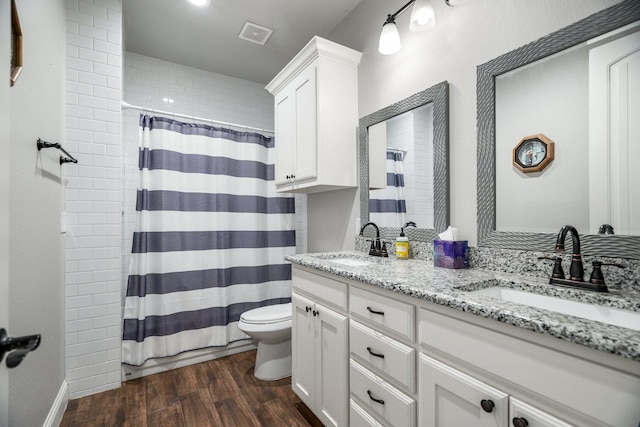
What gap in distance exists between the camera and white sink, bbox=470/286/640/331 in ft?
2.73

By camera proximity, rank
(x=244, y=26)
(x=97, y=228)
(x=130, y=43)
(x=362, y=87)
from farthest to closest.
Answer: (x=130, y=43) → (x=244, y=26) → (x=362, y=87) → (x=97, y=228)

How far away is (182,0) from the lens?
2.12m

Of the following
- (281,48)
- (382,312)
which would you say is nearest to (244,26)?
(281,48)

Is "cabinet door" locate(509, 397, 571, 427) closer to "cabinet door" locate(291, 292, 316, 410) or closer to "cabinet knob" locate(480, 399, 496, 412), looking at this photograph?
"cabinet knob" locate(480, 399, 496, 412)

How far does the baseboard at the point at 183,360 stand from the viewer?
2.19 meters

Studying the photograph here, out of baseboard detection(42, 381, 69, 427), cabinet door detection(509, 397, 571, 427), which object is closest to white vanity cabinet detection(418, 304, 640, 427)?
cabinet door detection(509, 397, 571, 427)

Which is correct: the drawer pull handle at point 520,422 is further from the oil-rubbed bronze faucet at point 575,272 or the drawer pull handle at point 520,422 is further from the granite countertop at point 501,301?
the oil-rubbed bronze faucet at point 575,272

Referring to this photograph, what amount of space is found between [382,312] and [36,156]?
5.62ft

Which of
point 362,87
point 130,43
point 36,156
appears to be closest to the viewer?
point 36,156

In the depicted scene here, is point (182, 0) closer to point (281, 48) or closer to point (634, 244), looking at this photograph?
point (281, 48)

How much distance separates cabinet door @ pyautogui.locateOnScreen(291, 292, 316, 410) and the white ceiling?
2.09 meters

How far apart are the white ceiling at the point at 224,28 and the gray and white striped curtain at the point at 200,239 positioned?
30.5 inches

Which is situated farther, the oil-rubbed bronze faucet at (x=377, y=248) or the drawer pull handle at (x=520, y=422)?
the oil-rubbed bronze faucet at (x=377, y=248)

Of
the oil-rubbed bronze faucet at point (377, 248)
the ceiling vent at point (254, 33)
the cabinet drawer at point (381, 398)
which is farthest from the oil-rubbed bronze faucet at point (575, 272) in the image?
the ceiling vent at point (254, 33)
